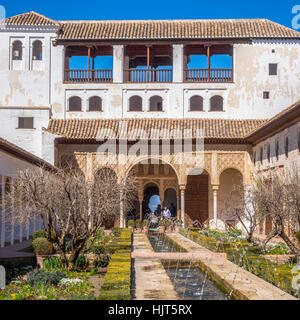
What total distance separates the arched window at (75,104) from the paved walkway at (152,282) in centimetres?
1634

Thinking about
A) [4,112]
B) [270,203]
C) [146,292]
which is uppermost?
[4,112]

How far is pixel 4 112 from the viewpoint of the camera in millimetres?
27797

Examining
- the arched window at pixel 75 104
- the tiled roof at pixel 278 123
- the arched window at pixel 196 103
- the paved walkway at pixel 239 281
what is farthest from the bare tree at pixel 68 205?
the arched window at pixel 196 103

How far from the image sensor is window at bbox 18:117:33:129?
27.9 m

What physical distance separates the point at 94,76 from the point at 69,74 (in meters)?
1.33

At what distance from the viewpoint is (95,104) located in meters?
31.0

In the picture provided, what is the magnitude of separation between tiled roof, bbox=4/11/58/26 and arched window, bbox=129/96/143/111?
229 inches

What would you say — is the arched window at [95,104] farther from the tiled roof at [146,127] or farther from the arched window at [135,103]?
the tiled roof at [146,127]

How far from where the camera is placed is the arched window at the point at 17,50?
96.3 feet

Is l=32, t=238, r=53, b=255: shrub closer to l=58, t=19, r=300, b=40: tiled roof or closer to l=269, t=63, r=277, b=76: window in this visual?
l=58, t=19, r=300, b=40: tiled roof

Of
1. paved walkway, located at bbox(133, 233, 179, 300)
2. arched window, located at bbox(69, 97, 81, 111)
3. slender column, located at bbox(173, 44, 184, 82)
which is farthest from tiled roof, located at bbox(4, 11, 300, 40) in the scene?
paved walkway, located at bbox(133, 233, 179, 300)

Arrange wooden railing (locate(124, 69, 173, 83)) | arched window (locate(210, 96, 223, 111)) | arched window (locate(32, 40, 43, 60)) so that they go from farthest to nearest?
arched window (locate(210, 96, 223, 111)) < arched window (locate(32, 40, 43, 60)) < wooden railing (locate(124, 69, 173, 83))

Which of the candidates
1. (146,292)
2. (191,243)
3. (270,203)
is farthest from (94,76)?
(146,292)

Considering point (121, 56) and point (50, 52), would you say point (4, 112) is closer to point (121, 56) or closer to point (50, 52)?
point (50, 52)
